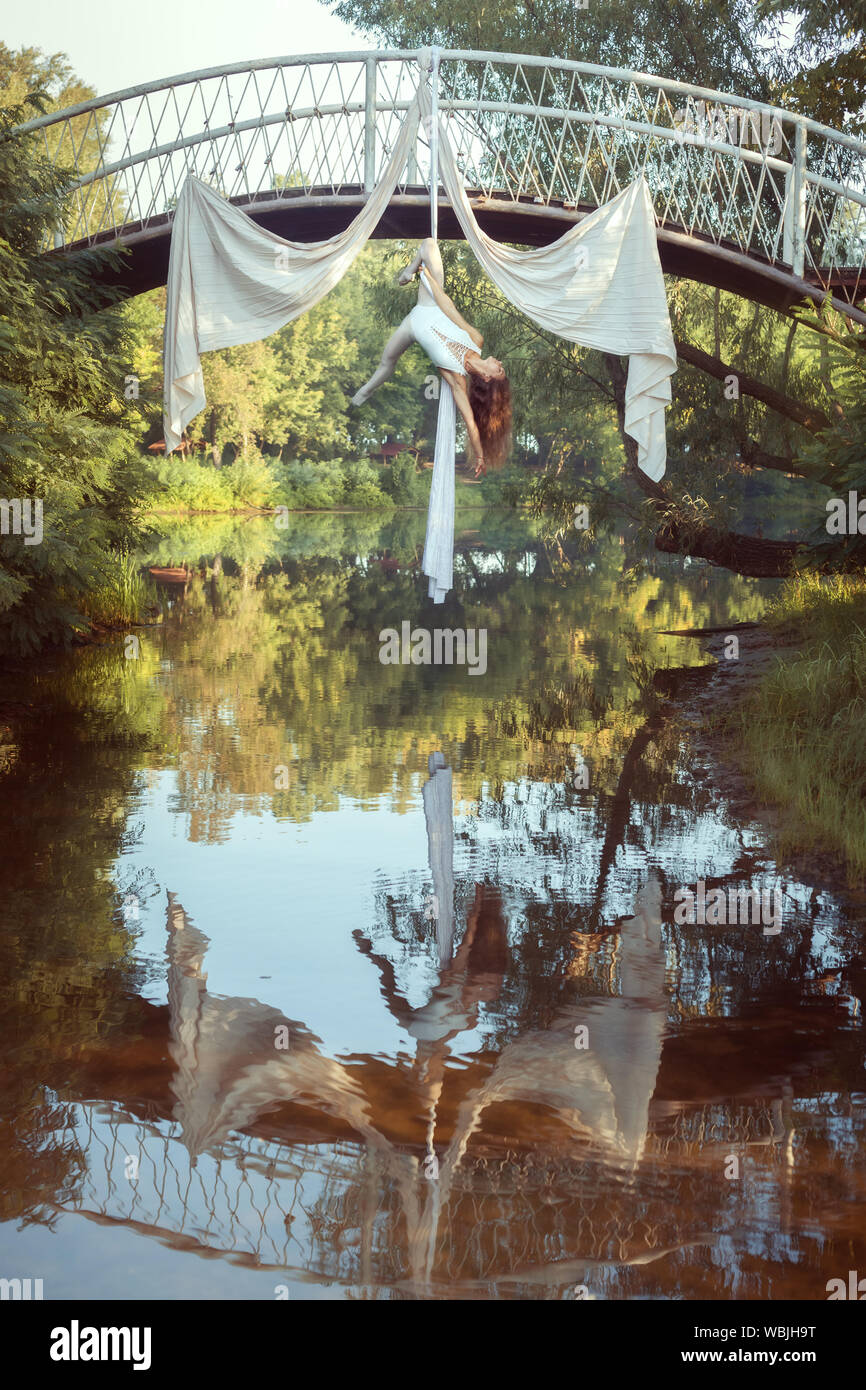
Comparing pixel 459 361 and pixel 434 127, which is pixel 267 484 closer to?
pixel 434 127

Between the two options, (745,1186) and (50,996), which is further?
(50,996)

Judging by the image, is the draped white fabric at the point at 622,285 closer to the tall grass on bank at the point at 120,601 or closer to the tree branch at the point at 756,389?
the tall grass on bank at the point at 120,601

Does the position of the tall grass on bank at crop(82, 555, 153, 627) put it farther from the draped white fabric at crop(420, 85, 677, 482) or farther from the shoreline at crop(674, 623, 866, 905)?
the draped white fabric at crop(420, 85, 677, 482)

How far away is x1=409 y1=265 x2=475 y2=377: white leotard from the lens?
24.9 feet

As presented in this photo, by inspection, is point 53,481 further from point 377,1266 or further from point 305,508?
point 305,508

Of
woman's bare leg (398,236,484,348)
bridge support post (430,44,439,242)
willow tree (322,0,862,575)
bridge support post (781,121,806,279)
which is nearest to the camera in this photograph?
woman's bare leg (398,236,484,348)

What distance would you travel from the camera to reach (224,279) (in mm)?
9539

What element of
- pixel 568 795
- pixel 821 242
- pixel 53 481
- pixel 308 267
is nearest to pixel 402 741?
pixel 568 795

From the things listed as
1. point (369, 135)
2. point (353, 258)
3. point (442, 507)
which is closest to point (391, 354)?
point (442, 507)

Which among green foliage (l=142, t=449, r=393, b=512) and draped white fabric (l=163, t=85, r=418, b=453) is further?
green foliage (l=142, t=449, r=393, b=512)

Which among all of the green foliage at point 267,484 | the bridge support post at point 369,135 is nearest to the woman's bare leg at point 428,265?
the bridge support post at point 369,135

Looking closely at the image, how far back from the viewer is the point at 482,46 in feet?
62.4

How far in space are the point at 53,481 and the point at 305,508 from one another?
4101 centimetres

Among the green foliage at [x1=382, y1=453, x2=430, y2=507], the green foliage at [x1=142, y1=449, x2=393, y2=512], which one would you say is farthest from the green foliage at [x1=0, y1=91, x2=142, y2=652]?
the green foliage at [x1=382, y1=453, x2=430, y2=507]
